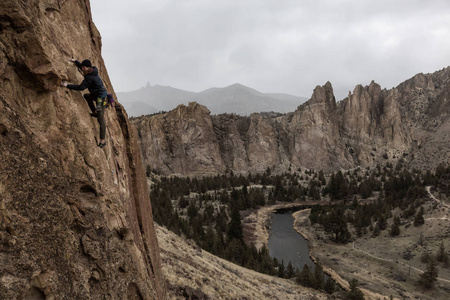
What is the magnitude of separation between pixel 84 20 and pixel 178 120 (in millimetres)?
101511

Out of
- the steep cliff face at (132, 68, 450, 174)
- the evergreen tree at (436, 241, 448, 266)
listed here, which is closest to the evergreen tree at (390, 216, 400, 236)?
the evergreen tree at (436, 241, 448, 266)

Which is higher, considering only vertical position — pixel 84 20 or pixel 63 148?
pixel 84 20

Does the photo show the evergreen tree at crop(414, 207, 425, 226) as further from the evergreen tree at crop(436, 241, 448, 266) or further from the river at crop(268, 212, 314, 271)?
the river at crop(268, 212, 314, 271)

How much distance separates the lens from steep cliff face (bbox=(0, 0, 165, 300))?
4.23m

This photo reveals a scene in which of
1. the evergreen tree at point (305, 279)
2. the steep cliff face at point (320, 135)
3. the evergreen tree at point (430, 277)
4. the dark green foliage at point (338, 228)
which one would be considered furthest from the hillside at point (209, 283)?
the steep cliff face at point (320, 135)

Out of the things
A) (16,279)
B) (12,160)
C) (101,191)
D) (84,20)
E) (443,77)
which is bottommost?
(16,279)

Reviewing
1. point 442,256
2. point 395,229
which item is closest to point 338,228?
point 395,229

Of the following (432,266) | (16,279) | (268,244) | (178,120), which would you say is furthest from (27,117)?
(178,120)

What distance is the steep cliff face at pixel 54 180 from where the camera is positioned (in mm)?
4230

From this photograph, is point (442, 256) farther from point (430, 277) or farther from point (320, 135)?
point (320, 135)

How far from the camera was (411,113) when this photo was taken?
451 feet

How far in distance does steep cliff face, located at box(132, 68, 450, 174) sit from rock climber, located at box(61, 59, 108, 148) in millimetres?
96956

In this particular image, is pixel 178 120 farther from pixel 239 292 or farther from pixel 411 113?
pixel 411 113

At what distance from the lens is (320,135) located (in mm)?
119250
